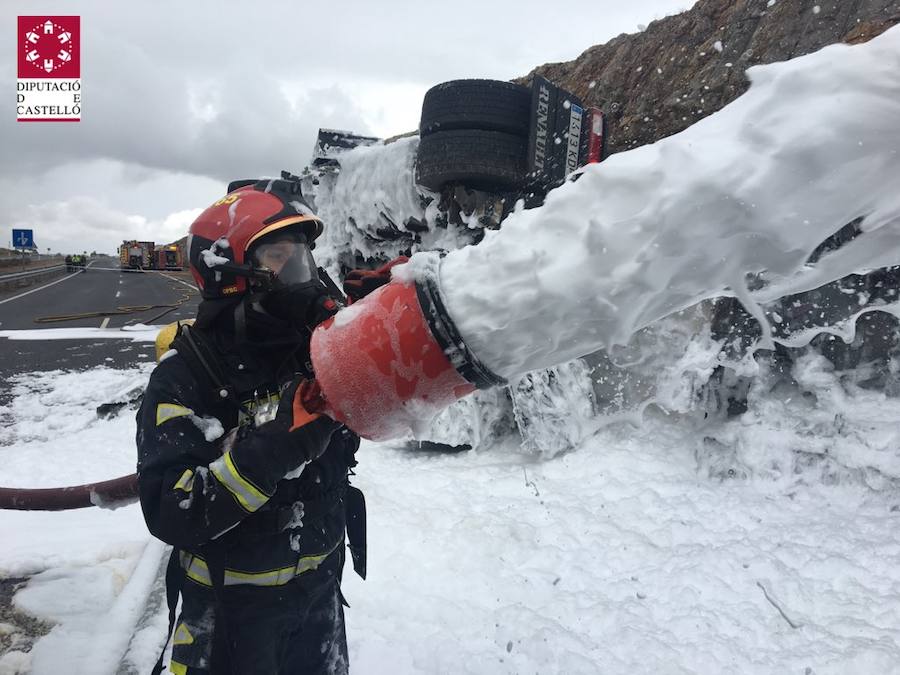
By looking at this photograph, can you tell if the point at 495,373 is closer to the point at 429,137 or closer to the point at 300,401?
the point at 300,401

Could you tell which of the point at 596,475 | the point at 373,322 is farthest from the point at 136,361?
the point at 373,322

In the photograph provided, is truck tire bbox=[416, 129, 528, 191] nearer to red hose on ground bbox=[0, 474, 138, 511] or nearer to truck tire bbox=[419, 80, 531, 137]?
truck tire bbox=[419, 80, 531, 137]

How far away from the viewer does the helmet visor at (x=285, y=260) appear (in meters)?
1.77

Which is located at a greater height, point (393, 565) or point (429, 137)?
point (429, 137)

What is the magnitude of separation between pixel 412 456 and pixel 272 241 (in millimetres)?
3832

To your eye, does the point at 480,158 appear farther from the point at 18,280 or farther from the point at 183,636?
Answer: the point at 18,280

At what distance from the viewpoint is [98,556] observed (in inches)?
137

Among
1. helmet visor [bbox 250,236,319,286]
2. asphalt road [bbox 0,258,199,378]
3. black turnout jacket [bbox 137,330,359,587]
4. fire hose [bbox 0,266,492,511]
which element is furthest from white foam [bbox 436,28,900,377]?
asphalt road [bbox 0,258,199,378]

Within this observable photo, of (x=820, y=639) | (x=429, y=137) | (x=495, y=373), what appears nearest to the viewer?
(x=495, y=373)

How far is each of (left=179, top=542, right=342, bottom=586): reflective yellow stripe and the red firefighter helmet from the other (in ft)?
2.78

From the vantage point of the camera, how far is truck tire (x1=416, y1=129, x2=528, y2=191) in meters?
4.50

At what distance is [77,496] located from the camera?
245 cm

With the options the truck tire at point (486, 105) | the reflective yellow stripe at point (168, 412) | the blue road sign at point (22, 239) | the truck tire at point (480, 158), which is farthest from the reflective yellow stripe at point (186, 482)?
the blue road sign at point (22, 239)

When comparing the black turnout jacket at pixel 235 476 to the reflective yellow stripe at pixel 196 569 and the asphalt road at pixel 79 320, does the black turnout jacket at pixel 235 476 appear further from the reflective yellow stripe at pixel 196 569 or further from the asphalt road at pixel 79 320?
the asphalt road at pixel 79 320
